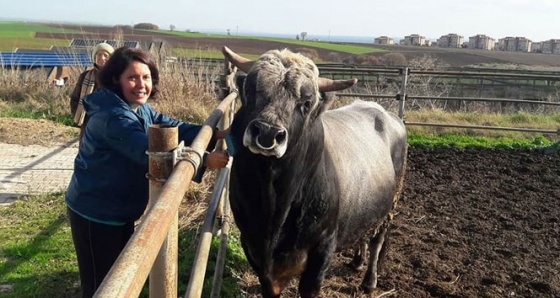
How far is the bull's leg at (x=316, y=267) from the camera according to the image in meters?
3.66

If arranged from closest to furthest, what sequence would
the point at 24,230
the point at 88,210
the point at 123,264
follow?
1. the point at 123,264
2. the point at 88,210
3. the point at 24,230

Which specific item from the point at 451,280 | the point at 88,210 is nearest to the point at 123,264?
the point at 88,210

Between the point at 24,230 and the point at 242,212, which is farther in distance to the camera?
the point at 24,230

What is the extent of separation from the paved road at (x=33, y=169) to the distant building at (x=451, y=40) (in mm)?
92238

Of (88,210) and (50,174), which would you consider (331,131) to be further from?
(50,174)

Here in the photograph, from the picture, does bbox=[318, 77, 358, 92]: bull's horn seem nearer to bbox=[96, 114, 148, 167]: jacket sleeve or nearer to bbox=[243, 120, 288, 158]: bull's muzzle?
bbox=[243, 120, 288, 158]: bull's muzzle

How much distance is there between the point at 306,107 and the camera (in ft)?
10.7

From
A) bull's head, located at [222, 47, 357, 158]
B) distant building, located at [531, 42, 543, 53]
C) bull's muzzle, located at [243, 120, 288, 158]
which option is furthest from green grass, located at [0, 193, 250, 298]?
distant building, located at [531, 42, 543, 53]

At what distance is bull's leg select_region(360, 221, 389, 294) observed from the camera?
16.3ft

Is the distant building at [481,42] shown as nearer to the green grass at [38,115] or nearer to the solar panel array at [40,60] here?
the solar panel array at [40,60]

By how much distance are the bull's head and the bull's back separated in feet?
2.23

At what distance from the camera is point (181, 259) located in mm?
4809

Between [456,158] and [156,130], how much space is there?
343 inches

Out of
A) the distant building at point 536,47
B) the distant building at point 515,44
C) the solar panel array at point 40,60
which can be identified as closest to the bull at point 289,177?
the solar panel array at point 40,60
